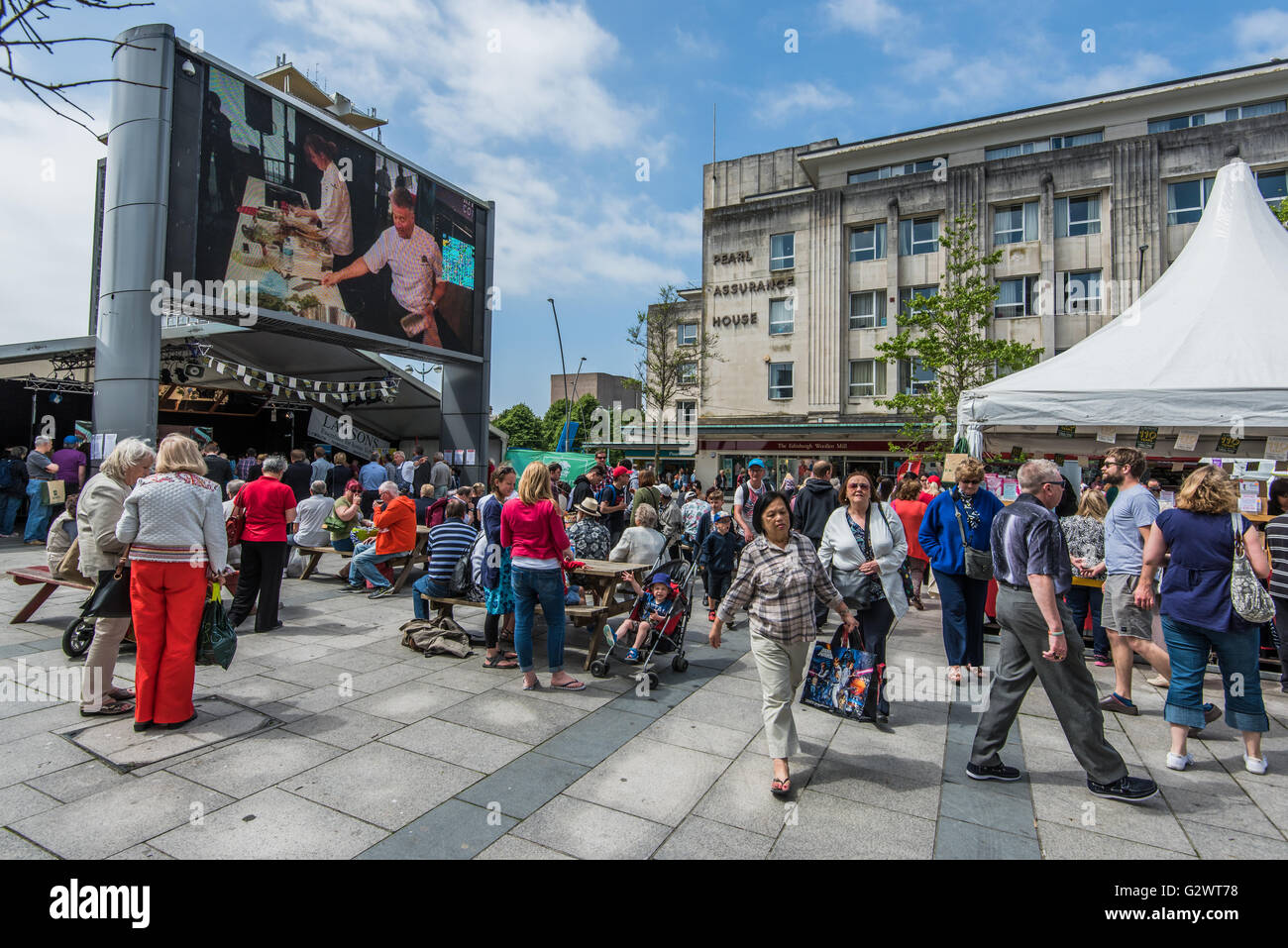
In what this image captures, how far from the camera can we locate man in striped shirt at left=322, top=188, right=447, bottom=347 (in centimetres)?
1825

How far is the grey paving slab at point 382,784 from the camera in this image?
3.51m

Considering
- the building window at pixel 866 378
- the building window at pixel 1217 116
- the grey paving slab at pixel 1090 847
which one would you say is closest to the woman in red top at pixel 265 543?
the grey paving slab at pixel 1090 847

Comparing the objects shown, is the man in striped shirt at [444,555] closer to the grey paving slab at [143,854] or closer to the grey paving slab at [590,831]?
the grey paving slab at [590,831]

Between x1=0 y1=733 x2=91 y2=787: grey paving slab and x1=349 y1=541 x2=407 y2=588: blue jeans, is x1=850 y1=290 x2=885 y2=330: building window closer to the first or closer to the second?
x1=349 y1=541 x2=407 y2=588: blue jeans

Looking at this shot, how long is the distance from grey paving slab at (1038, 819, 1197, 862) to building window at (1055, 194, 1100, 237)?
29.7 m

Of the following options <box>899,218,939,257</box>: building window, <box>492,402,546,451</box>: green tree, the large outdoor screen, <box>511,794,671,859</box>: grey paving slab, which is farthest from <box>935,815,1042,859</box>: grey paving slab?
<box>492,402,546,451</box>: green tree

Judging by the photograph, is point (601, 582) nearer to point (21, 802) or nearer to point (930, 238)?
point (21, 802)

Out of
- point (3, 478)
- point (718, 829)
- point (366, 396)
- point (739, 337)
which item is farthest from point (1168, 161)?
point (3, 478)

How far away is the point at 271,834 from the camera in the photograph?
3.23 m

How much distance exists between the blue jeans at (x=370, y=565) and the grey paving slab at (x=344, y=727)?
4.52 meters

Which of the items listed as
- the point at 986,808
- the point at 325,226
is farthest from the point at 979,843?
the point at 325,226

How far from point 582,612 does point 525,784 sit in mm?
2362
